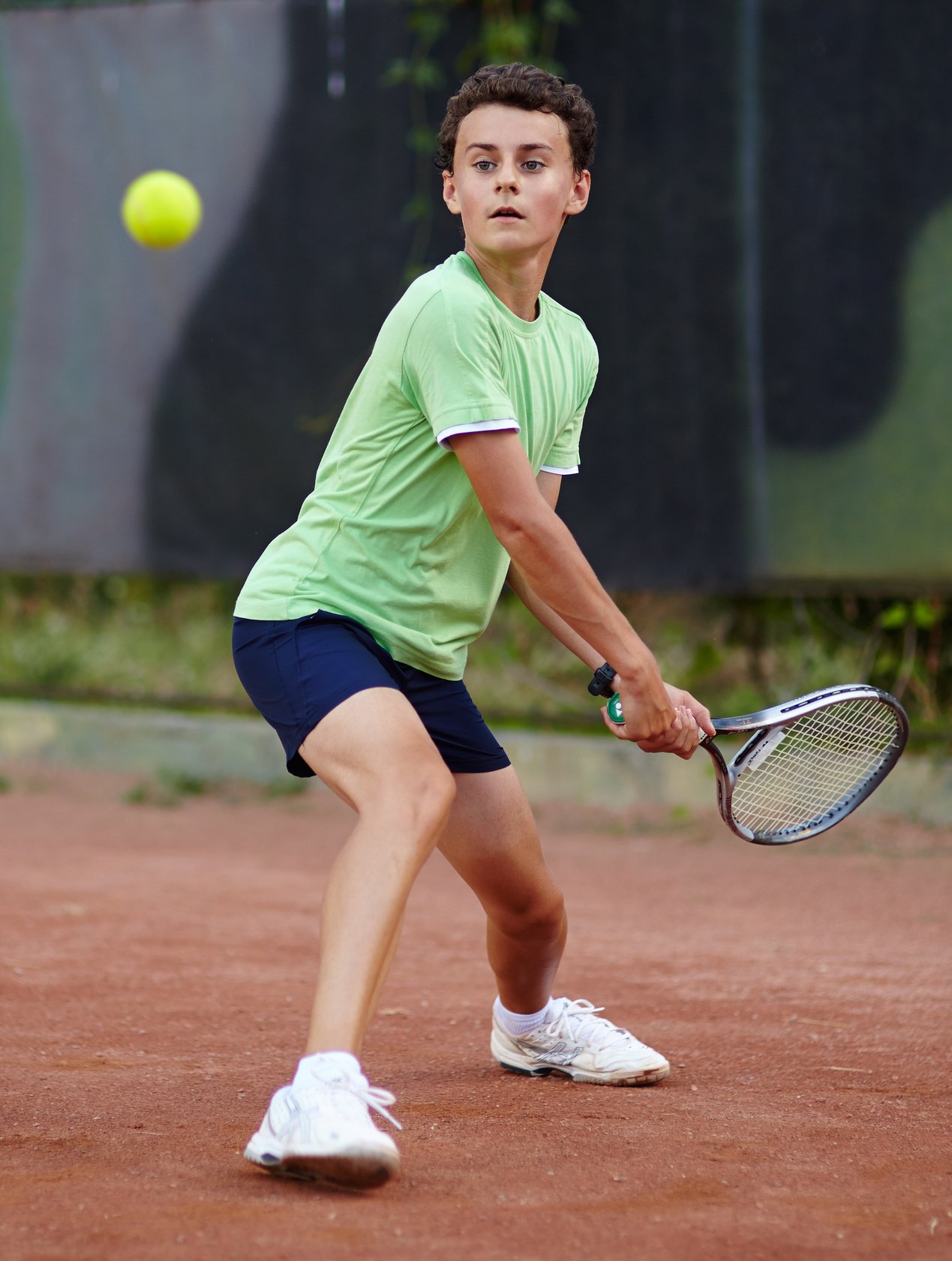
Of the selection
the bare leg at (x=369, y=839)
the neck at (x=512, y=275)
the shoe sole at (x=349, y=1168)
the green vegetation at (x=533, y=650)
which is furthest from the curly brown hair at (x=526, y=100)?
the green vegetation at (x=533, y=650)

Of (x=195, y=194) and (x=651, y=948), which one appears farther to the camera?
(x=195, y=194)

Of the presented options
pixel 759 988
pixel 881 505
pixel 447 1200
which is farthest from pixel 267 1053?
pixel 881 505

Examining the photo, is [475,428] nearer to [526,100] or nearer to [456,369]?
[456,369]

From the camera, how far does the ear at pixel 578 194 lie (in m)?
2.45

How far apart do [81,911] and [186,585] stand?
117 inches

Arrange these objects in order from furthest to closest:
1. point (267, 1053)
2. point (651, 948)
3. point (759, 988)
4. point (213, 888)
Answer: point (213, 888)
point (651, 948)
point (759, 988)
point (267, 1053)

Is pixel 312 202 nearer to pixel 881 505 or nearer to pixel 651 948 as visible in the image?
pixel 881 505

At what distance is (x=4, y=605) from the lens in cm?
725

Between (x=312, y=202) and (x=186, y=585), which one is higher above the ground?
(x=312, y=202)

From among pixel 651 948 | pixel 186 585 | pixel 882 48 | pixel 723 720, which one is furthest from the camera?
pixel 186 585

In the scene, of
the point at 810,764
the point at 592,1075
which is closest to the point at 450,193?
the point at 810,764

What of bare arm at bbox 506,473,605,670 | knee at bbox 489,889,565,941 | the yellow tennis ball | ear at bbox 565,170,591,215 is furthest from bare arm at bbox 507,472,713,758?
the yellow tennis ball

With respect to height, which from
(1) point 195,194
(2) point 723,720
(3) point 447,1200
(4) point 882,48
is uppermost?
(4) point 882,48

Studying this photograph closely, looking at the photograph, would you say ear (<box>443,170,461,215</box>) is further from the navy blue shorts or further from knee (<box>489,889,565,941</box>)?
knee (<box>489,889,565,941</box>)
